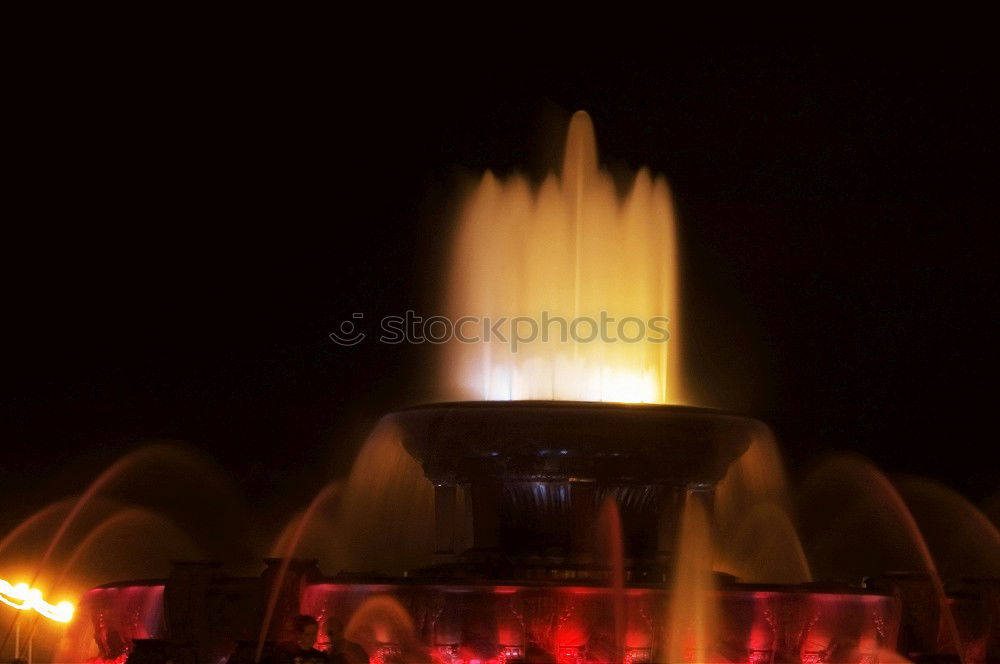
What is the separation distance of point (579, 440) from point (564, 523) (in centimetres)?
108

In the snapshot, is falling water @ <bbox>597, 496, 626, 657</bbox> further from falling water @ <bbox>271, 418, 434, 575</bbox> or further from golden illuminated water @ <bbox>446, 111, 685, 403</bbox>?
falling water @ <bbox>271, 418, 434, 575</bbox>

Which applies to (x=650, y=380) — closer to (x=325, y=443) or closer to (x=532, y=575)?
(x=532, y=575)

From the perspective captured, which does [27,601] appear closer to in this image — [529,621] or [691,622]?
[529,621]

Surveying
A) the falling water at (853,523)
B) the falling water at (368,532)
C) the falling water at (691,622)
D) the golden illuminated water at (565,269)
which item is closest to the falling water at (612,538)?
the falling water at (691,622)

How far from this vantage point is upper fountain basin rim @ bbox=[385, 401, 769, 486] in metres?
18.2

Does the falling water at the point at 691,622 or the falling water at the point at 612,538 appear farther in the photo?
the falling water at the point at 612,538

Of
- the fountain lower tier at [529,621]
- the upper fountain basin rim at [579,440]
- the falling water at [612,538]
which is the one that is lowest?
the fountain lower tier at [529,621]

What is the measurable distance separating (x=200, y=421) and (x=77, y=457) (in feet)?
7.73

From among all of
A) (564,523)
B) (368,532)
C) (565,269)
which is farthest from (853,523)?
(564,523)

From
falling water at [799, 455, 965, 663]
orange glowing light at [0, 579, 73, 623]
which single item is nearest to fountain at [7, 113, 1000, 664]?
orange glowing light at [0, 579, 73, 623]

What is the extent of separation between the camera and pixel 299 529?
86.3 ft

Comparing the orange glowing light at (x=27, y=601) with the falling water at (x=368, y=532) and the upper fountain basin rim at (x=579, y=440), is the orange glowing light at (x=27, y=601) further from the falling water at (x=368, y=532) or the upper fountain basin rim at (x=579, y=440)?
the falling water at (x=368, y=532)

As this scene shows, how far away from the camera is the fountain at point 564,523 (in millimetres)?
16250

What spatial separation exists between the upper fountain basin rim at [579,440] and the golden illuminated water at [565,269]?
2.31m
